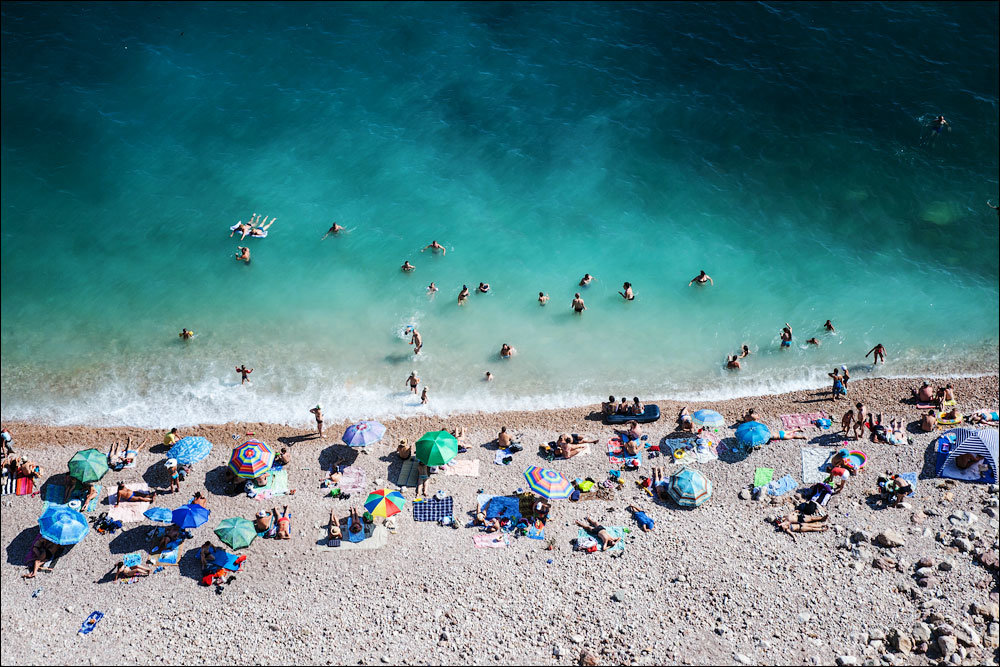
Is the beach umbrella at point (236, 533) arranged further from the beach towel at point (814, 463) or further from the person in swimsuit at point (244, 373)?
the beach towel at point (814, 463)

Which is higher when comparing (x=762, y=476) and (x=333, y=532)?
(x=762, y=476)

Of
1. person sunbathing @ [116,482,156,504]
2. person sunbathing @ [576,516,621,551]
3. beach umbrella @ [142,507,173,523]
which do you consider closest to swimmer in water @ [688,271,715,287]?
person sunbathing @ [576,516,621,551]

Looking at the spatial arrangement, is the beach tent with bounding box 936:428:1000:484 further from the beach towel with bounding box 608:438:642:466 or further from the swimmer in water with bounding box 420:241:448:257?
the swimmer in water with bounding box 420:241:448:257

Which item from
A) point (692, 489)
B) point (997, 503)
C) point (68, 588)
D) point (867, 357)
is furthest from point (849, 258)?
point (68, 588)

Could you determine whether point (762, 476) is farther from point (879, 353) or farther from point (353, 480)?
point (353, 480)

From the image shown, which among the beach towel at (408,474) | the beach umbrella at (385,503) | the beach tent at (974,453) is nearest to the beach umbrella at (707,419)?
the beach tent at (974,453)

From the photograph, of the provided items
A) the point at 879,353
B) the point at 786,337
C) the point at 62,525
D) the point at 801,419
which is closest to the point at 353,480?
the point at 62,525

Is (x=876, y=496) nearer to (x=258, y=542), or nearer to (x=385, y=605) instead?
(x=385, y=605)
